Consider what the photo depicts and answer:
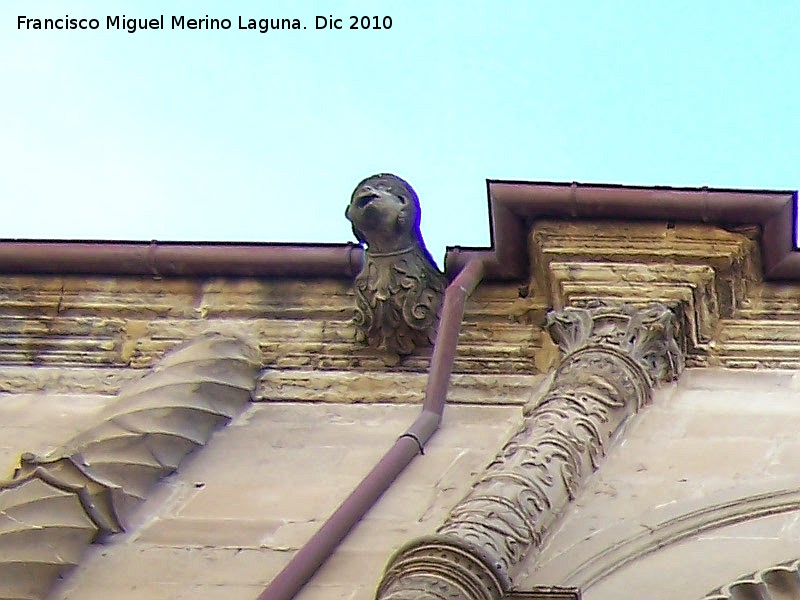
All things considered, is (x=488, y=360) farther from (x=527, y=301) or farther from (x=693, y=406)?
(x=693, y=406)

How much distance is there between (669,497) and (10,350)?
11.6ft

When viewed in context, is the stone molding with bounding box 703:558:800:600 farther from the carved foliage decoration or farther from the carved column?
the carved foliage decoration

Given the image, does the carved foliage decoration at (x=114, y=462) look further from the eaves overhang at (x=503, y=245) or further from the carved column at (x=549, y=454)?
the carved column at (x=549, y=454)

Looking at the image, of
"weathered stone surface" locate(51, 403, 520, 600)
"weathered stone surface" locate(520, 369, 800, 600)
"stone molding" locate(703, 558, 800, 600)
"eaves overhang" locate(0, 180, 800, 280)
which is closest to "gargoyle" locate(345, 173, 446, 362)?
"eaves overhang" locate(0, 180, 800, 280)

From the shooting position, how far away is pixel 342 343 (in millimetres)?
8328

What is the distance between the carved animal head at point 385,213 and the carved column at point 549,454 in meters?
0.85

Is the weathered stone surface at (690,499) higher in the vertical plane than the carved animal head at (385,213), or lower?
lower

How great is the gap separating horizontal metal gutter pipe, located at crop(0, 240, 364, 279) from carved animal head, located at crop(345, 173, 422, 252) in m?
0.29

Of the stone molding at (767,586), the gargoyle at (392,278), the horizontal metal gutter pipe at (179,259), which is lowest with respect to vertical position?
the stone molding at (767,586)

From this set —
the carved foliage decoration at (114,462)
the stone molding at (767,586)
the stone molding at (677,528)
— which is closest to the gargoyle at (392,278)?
the carved foliage decoration at (114,462)

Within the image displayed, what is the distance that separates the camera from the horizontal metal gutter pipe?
8539 mm

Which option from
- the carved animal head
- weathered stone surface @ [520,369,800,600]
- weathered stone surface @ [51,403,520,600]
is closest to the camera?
weathered stone surface @ [520,369,800,600]

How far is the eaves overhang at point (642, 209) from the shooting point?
8234mm

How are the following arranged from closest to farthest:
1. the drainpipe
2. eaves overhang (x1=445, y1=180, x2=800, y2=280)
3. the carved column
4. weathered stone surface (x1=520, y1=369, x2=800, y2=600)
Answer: the carved column → weathered stone surface (x1=520, y1=369, x2=800, y2=600) → the drainpipe → eaves overhang (x1=445, y1=180, x2=800, y2=280)
